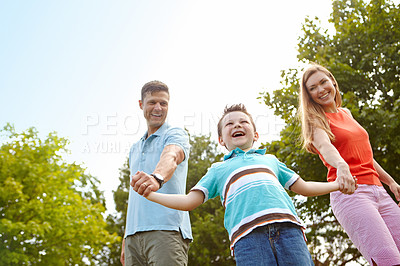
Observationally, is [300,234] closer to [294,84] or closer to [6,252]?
[294,84]

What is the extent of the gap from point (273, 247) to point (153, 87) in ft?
6.13

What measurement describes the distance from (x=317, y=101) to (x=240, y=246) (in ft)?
5.62

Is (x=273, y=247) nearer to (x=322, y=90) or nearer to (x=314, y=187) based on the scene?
(x=314, y=187)

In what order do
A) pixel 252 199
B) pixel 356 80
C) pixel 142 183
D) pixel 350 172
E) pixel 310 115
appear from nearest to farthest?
pixel 142 183, pixel 252 199, pixel 350 172, pixel 310 115, pixel 356 80

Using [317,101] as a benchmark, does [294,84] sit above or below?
above

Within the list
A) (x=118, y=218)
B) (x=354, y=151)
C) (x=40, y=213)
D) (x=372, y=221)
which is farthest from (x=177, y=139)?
(x=118, y=218)

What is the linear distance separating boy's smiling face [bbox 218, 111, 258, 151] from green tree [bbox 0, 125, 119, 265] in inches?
506

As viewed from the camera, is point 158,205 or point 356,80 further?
point 356,80

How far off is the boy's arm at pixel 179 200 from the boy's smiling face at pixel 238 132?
461mm

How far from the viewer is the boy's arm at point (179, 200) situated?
207cm

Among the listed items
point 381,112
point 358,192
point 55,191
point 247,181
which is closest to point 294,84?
point 381,112

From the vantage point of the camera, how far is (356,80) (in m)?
10.1

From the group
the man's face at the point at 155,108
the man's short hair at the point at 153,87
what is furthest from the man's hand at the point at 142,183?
the man's short hair at the point at 153,87

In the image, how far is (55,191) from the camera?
15.4 metres
